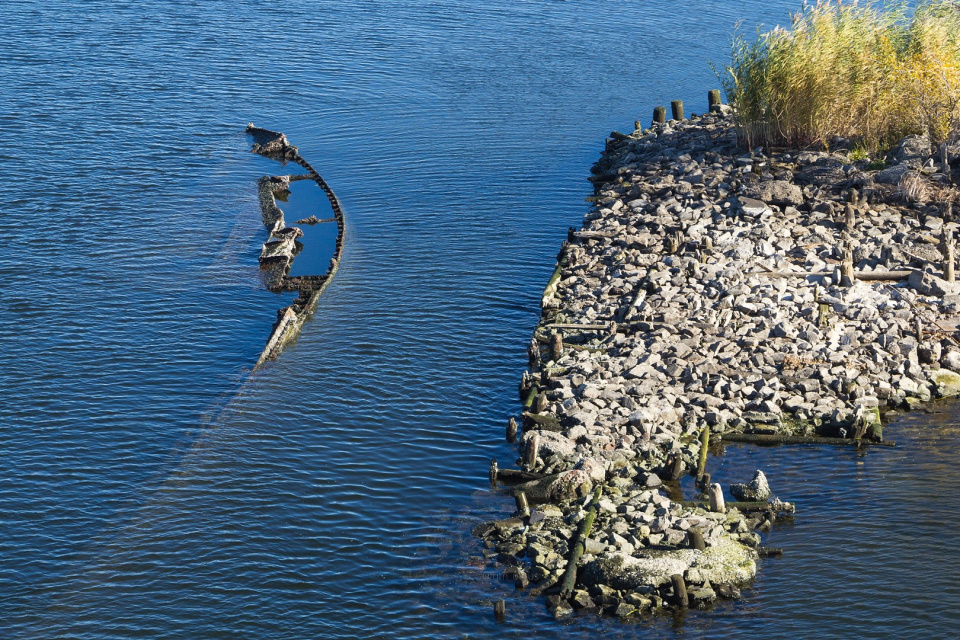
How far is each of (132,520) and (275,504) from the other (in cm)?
333

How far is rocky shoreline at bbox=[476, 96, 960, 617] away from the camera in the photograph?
22.2 metres

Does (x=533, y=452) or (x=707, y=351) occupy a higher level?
(x=707, y=351)

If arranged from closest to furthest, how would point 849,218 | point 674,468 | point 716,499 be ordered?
point 716,499 < point 674,468 < point 849,218

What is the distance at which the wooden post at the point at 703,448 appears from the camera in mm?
25000

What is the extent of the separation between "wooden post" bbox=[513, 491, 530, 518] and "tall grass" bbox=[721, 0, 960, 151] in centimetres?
2419

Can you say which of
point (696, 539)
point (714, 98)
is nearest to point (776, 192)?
point (714, 98)

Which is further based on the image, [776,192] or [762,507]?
[776,192]

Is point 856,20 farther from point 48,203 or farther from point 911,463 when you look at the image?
point 48,203

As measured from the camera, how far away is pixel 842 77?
136 ft

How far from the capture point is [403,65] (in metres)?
60.8

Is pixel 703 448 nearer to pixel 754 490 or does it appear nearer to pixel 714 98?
pixel 754 490

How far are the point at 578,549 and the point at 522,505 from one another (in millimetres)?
2362

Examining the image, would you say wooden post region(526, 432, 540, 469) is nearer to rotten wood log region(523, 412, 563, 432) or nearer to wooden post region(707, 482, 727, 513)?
rotten wood log region(523, 412, 563, 432)

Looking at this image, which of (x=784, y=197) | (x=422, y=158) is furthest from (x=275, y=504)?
(x=422, y=158)
